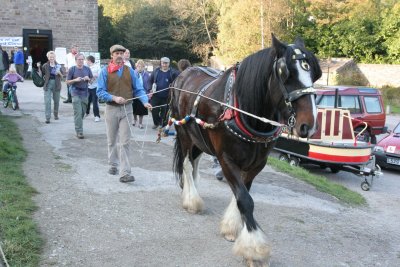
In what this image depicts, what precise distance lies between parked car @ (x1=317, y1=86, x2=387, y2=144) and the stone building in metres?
20.1

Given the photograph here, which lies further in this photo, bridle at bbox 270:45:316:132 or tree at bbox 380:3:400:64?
tree at bbox 380:3:400:64

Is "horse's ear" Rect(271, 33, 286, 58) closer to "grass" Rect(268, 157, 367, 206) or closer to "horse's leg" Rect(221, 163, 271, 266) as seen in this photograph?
"horse's leg" Rect(221, 163, 271, 266)

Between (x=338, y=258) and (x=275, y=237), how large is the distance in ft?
2.45

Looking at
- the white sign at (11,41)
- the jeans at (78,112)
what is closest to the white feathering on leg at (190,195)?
the jeans at (78,112)

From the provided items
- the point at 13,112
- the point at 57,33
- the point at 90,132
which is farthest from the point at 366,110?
the point at 57,33

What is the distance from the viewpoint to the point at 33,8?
28.3 m

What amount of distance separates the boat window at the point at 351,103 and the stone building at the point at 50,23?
808 inches

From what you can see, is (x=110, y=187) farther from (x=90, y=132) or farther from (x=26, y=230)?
(x=90, y=132)

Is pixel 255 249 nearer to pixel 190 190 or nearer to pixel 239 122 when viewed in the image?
pixel 239 122

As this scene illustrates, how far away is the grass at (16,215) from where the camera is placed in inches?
157

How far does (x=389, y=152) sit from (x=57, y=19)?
24.1m

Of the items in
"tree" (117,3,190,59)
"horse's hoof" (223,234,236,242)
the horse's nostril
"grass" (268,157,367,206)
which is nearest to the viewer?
the horse's nostril

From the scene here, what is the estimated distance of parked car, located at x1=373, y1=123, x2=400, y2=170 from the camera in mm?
11430

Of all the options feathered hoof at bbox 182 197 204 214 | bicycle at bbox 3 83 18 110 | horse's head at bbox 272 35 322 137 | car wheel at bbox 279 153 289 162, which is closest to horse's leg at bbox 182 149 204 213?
feathered hoof at bbox 182 197 204 214
